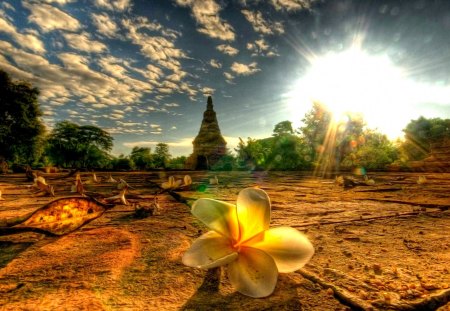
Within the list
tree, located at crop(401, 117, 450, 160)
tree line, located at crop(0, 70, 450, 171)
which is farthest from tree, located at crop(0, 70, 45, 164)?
tree, located at crop(401, 117, 450, 160)

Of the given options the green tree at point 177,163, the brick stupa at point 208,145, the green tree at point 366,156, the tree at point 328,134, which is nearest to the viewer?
the green tree at point 366,156

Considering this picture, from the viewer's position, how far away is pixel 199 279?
1.93 ft

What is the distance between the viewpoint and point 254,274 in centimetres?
53

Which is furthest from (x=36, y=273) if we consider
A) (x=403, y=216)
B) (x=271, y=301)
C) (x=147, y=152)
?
(x=147, y=152)

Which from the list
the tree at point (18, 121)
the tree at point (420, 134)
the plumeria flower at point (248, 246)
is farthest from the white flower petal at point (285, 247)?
the tree at point (420, 134)

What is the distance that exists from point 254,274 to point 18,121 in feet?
88.1

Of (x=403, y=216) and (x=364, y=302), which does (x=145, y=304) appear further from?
(x=403, y=216)

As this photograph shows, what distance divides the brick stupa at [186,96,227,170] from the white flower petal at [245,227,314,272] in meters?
22.7

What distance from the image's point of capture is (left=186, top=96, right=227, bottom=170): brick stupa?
82.1ft

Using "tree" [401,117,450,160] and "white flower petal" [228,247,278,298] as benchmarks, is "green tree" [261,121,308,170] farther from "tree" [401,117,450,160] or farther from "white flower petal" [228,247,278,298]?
"white flower petal" [228,247,278,298]

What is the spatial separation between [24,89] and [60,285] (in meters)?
27.1

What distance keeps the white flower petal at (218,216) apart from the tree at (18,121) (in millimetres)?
25845

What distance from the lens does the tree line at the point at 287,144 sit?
65.8 ft

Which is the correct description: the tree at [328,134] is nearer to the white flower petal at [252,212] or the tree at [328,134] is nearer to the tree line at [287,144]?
the tree line at [287,144]
